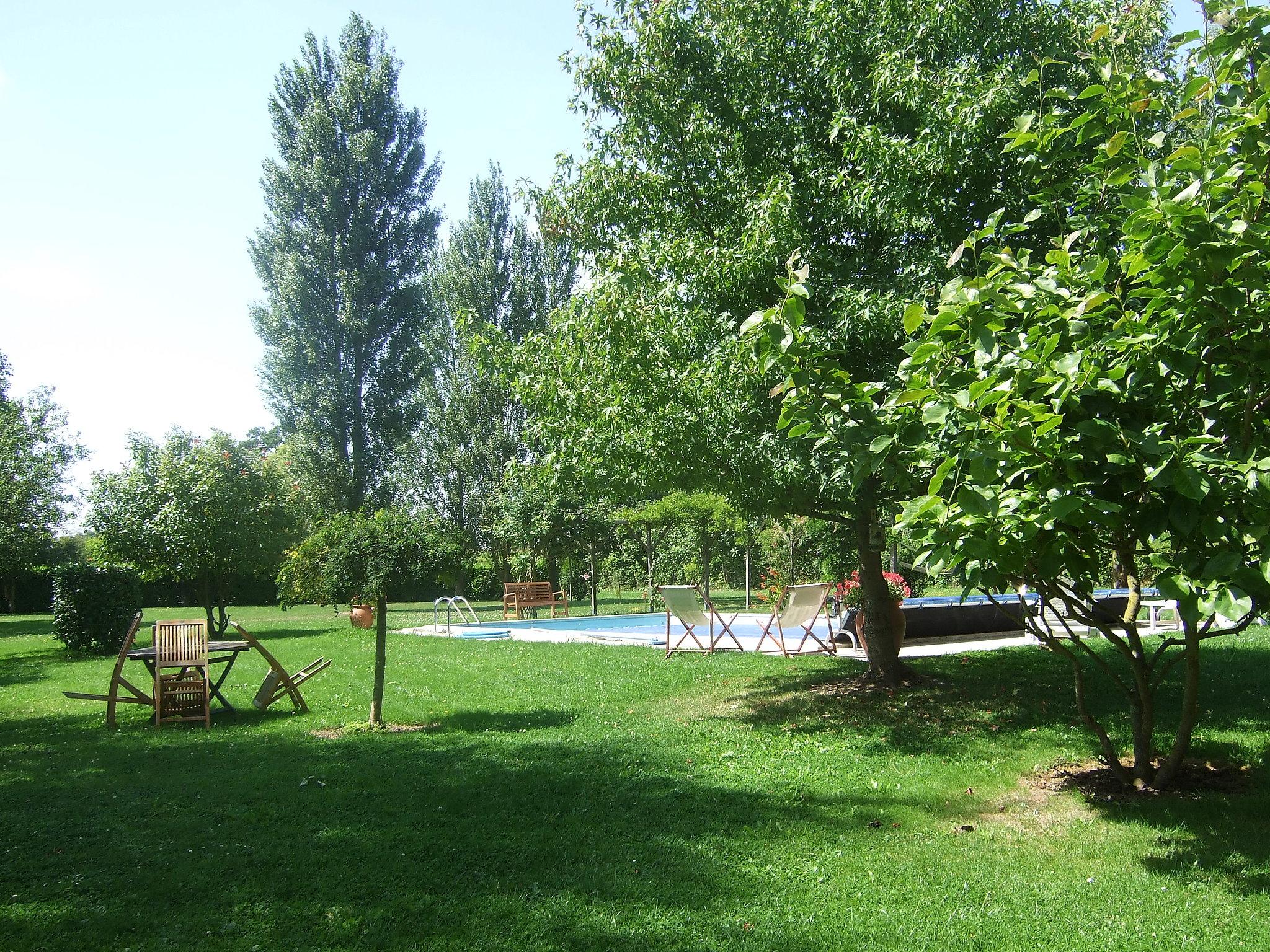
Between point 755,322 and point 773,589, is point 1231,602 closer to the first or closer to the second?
point 755,322

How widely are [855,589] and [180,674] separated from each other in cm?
925

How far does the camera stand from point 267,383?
86.5ft

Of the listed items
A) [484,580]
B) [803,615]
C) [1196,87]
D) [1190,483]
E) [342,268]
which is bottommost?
[803,615]

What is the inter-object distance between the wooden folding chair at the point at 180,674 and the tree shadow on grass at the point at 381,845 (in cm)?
100

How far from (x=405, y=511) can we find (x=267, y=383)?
68.0 ft

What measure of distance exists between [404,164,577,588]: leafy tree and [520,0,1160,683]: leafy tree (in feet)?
62.5

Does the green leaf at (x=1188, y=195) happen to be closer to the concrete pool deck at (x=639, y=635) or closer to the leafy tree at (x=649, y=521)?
the concrete pool deck at (x=639, y=635)

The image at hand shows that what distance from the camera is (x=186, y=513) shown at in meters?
14.8

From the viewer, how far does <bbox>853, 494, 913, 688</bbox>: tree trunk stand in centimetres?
819

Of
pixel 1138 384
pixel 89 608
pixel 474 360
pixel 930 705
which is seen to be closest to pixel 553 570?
pixel 474 360

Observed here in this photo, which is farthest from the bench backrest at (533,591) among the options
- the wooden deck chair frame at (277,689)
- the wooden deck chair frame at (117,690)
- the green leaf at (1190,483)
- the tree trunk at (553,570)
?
the green leaf at (1190,483)

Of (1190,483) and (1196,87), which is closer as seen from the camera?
(1190,483)

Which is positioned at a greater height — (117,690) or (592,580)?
(592,580)

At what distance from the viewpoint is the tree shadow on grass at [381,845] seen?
3252mm
